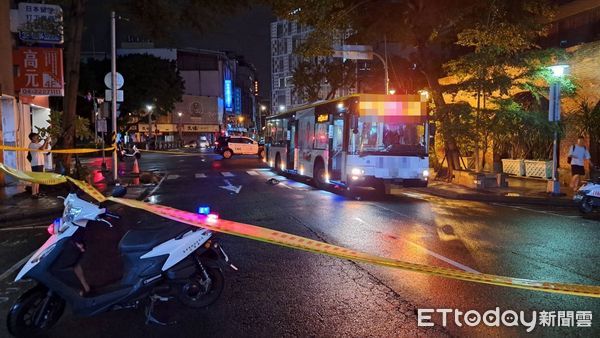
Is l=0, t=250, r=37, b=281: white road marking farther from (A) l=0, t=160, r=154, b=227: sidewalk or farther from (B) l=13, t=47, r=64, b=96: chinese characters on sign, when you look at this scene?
(B) l=13, t=47, r=64, b=96: chinese characters on sign

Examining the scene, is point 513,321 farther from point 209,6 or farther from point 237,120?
point 237,120

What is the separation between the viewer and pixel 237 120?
116m

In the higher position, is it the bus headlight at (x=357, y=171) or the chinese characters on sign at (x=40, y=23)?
the chinese characters on sign at (x=40, y=23)

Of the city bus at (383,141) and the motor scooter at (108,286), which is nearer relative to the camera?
the motor scooter at (108,286)

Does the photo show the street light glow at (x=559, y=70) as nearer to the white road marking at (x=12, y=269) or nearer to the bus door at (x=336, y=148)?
the bus door at (x=336, y=148)

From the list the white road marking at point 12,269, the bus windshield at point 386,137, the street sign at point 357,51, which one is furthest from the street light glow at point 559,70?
the white road marking at point 12,269

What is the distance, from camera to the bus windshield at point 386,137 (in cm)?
1461

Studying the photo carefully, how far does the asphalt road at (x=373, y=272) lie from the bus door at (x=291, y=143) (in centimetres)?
812

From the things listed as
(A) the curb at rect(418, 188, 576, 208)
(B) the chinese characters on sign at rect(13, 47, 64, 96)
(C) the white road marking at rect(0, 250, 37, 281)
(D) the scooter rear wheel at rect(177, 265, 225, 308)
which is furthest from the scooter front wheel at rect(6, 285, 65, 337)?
(B) the chinese characters on sign at rect(13, 47, 64, 96)

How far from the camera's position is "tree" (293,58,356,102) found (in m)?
47.2

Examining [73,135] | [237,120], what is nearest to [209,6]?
[73,135]

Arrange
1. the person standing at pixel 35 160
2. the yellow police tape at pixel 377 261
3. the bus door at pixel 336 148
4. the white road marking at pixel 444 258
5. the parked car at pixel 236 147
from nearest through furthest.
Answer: the yellow police tape at pixel 377 261 → the white road marking at pixel 444 258 → the person standing at pixel 35 160 → the bus door at pixel 336 148 → the parked car at pixel 236 147

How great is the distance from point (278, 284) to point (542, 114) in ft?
48.2

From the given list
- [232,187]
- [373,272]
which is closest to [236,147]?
[232,187]
